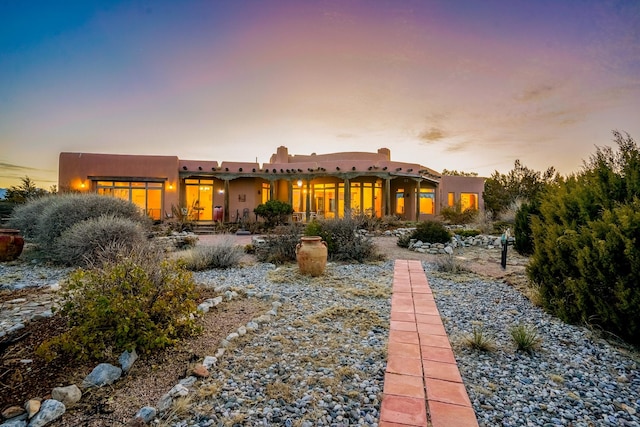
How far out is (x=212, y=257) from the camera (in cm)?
645

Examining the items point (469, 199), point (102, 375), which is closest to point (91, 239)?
point (102, 375)

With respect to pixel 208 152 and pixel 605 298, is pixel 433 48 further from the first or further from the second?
pixel 208 152

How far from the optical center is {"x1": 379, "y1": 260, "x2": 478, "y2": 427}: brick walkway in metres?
1.71

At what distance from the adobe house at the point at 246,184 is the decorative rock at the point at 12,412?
11.9 meters

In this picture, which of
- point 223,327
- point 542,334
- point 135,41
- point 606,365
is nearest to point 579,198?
point 542,334

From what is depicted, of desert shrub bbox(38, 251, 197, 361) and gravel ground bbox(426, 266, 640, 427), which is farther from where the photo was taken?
desert shrub bbox(38, 251, 197, 361)

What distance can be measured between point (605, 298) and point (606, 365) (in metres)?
0.86

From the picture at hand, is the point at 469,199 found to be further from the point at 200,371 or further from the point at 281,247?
the point at 200,371

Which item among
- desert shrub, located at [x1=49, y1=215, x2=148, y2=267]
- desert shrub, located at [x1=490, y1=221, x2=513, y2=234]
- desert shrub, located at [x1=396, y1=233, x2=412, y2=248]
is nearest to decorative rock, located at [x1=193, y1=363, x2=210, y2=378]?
desert shrub, located at [x1=49, y1=215, x2=148, y2=267]

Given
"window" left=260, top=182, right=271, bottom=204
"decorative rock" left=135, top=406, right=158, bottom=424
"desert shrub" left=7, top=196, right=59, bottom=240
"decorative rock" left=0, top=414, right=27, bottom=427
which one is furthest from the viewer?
"window" left=260, top=182, right=271, bottom=204

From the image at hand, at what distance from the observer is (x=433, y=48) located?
8516 mm

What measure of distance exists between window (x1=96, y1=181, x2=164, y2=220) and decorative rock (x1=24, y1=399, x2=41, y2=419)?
15.6 metres

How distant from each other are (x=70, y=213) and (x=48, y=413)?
23.0 feet

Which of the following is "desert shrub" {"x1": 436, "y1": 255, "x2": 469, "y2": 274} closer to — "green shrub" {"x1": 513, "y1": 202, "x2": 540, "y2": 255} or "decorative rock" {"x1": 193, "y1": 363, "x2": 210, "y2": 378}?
"green shrub" {"x1": 513, "y1": 202, "x2": 540, "y2": 255}
